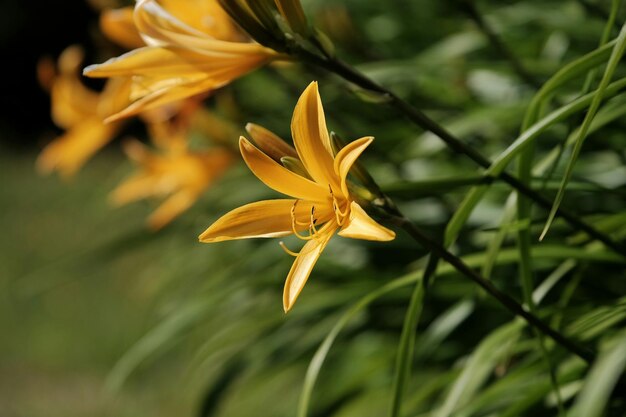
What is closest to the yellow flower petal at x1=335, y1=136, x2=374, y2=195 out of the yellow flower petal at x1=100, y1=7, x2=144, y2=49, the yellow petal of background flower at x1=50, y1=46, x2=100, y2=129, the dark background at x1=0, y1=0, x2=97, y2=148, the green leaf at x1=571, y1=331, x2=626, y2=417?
the green leaf at x1=571, y1=331, x2=626, y2=417

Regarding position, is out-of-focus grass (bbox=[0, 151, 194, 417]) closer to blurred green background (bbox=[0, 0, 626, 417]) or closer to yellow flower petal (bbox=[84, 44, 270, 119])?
blurred green background (bbox=[0, 0, 626, 417])

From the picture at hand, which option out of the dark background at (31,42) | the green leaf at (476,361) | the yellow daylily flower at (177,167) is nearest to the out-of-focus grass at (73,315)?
the yellow daylily flower at (177,167)

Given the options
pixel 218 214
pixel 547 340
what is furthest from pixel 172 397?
pixel 547 340

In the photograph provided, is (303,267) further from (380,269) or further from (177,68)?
(380,269)

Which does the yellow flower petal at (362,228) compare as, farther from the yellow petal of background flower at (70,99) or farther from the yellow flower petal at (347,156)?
the yellow petal of background flower at (70,99)

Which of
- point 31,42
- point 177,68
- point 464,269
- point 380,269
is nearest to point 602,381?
point 464,269

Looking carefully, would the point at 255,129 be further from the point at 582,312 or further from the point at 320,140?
the point at 582,312
